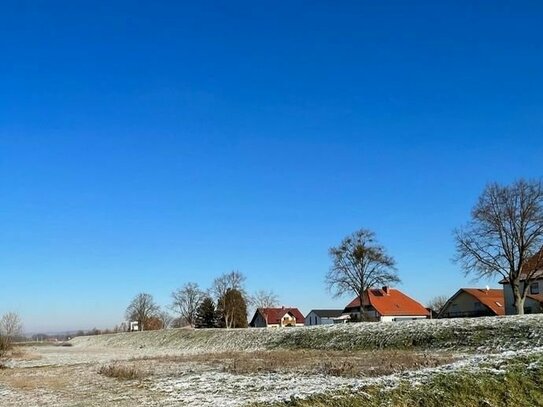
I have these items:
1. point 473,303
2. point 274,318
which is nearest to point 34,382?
point 473,303

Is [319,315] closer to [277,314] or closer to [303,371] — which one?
[277,314]

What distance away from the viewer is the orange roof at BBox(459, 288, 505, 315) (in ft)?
263

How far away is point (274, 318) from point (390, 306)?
40.9 m

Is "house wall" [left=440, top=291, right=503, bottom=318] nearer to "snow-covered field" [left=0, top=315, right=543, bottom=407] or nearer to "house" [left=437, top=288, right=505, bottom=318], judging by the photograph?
"house" [left=437, top=288, right=505, bottom=318]

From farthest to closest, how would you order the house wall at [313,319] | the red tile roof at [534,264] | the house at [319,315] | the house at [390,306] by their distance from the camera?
the house at [319,315] < the house wall at [313,319] < the house at [390,306] < the red tile roof at [534,264]

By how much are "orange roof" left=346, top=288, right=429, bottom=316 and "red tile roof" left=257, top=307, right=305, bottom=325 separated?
2940cm

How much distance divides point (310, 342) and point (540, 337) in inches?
677

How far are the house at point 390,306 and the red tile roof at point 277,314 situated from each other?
2816cm

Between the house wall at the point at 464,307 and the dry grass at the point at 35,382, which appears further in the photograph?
the house wall at the point at 464,307

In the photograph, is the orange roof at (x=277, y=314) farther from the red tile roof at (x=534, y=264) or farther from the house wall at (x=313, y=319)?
the red tile roof at (x=534, y=264)

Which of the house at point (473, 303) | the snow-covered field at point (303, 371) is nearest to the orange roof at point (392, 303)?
the house at point (473, 303)

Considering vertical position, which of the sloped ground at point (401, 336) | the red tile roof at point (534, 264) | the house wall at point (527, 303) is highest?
the red tile roof at point (534, 264)

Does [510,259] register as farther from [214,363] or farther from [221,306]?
[221,306]

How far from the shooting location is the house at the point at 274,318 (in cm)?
13000
